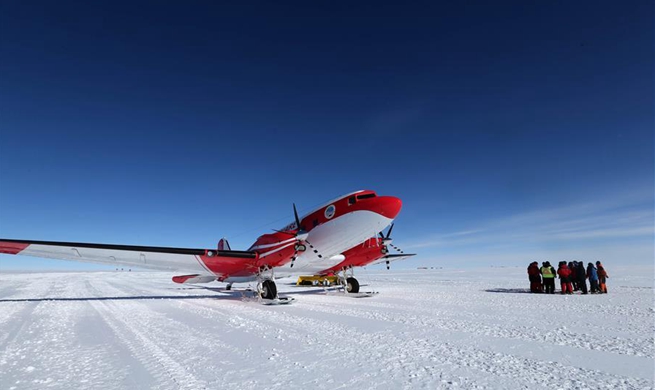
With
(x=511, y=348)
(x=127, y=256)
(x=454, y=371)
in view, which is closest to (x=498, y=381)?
(x=454, y=371)

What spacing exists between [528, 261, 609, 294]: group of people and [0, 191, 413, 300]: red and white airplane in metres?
9.32

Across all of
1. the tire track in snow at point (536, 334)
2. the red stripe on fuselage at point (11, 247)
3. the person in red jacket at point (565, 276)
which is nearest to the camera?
the tire track in snow at point (536, 334)

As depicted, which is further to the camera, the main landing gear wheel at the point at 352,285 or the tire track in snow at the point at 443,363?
the main landing gear wheel at the point at 352,285

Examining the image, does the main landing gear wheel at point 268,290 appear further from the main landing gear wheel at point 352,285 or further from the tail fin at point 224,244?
the tail fin at point 224,244

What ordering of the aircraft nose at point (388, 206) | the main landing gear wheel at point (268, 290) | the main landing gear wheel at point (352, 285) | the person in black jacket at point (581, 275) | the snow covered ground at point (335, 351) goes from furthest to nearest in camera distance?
the main landing gear wheel at point (352, 285) → the person in black jacket at point (581, 275) → the main landing gear wheel at point (268, 290) → the aircraft nose at point (388, 206) → the snow covered ground at point (335, 351)

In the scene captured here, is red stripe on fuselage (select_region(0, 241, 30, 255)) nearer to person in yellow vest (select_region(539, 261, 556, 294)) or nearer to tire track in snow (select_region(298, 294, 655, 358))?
tire track in snow (select_region(298, 294, 655, 358))

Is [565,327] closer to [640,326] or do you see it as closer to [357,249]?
[640,326]

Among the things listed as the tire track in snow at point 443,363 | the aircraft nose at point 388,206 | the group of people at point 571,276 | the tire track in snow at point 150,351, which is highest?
the aircraft nose at point 388,206

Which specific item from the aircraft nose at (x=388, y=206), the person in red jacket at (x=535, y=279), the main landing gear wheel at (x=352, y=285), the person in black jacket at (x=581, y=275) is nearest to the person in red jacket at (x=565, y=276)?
the person in black jacket at (x=581, y=275)

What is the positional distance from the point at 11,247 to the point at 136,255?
17.2 feet

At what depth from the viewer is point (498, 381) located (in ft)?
14.5

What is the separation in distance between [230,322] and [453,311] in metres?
Answer: 7.68

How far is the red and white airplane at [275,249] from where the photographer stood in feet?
49.4

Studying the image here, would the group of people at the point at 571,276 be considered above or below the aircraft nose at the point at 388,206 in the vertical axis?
below
